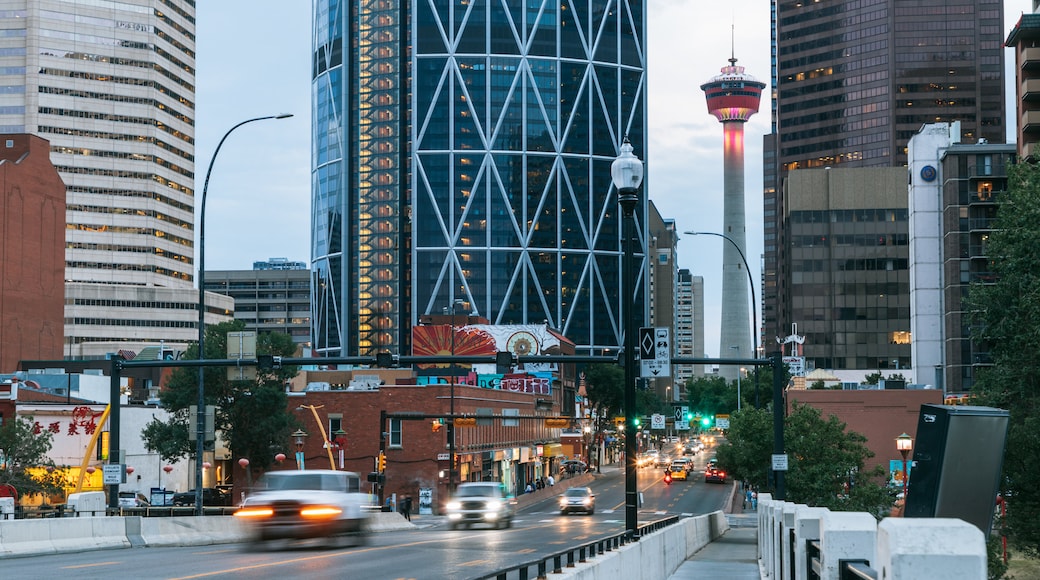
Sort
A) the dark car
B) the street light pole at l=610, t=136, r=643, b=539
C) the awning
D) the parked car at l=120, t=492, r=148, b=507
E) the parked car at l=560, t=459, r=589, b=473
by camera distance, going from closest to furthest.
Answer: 1. the street light pole at l=610, t=136, r=643, b=539
2. the parked car at l=120, t=492, r=148, b=507
3. the dark car
4. the awning
5. the parked car at l=560, t=459, r=589, b=473

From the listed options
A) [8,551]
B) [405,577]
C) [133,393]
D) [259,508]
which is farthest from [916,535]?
[133,393]

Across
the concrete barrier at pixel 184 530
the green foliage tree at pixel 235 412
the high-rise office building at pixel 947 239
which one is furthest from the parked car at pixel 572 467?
the concrete barrier at pixel 184 530

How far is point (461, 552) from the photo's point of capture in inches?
1153

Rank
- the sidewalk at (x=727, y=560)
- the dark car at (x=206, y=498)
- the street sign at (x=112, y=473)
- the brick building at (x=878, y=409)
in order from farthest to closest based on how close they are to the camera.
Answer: the brick building at (x=878, y=409) < the dark car at (x=206, y=498) < the street sign at (x=112, y=473) < the sidewalk at (x=727, y=560)

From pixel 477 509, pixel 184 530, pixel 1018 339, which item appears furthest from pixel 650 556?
pixel 477 509

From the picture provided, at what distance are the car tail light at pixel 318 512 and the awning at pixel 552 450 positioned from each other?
101515 millimetres

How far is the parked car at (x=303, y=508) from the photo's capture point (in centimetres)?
2731

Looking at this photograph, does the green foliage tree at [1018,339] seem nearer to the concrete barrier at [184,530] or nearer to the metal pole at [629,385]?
the metal pole at [629,385]

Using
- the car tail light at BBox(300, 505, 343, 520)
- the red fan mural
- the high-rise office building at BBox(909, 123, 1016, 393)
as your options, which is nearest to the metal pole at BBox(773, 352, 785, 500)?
the car tail light at BBox(300, 505, 343, 520)

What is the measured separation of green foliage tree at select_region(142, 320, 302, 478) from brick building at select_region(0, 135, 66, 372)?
233 ft

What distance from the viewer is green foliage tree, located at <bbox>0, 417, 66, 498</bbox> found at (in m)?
59.7

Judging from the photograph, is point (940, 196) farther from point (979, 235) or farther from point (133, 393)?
point (133, 393)

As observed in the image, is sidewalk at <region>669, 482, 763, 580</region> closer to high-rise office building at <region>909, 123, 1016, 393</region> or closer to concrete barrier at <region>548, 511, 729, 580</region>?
concrete barrier at <region>548, 511, 729, 580</region>

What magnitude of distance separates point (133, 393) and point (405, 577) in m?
103
